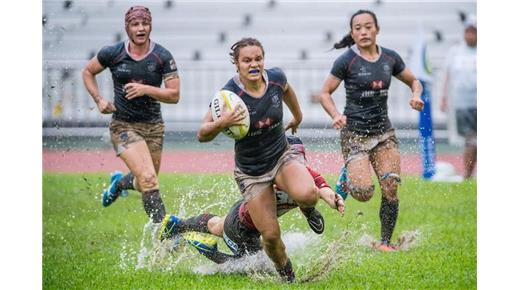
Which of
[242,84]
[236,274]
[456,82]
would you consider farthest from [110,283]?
[456,82]

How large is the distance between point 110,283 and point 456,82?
8.88 ft

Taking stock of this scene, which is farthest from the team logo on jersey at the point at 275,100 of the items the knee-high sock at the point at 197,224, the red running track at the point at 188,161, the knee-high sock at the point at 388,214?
the knee-high sock at the point at 388,214

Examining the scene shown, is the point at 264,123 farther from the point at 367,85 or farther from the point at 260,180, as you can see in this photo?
the point at 367,85

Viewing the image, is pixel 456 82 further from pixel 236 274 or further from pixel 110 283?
pixel 110 283

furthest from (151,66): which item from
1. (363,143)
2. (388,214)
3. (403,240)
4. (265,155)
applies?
(403,240)

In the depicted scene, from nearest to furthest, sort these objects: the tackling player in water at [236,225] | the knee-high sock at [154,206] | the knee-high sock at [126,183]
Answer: the tackling player in water at [236,225] → the knee-high sock at [154,206] → the knee-high sock at [126,183]

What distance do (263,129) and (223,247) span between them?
3.69 feet

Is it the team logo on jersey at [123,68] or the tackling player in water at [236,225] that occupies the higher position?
the team logo on jersey at [123,68]

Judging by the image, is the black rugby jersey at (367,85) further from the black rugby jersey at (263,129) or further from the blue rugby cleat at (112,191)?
the blue rugby cleat at (112,191)

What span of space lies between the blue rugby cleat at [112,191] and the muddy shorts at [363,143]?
1391 mm

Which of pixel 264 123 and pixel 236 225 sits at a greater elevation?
pixel 264 123

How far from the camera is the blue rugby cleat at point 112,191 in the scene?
7.86m

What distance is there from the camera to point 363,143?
754 cm

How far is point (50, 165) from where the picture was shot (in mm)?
7125
